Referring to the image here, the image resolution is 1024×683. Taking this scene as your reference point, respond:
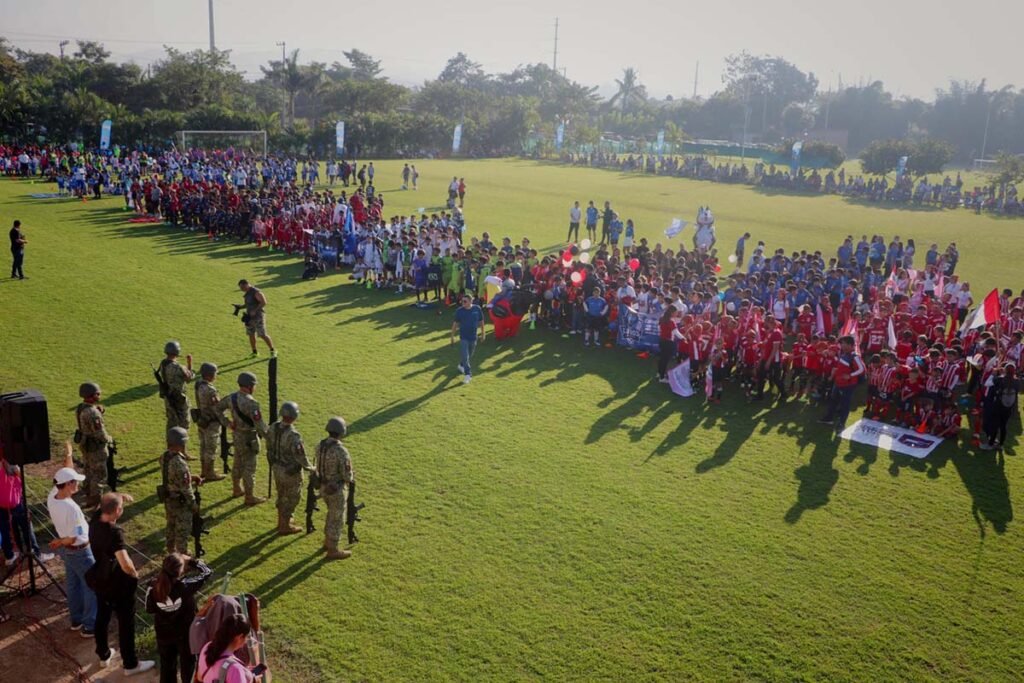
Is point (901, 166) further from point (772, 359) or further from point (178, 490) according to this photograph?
point (178, 490)

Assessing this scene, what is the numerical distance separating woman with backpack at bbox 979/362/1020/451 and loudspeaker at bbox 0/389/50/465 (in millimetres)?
13335

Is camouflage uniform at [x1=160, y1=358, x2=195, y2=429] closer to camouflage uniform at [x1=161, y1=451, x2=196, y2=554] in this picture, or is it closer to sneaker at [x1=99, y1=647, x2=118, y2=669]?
camouflage uniform at [x1=161, y1=451, x2=196, y2=554]

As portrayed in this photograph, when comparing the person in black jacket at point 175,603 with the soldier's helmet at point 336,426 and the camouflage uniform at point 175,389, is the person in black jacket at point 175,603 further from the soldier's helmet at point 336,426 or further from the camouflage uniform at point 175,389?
the camouflage uniform at point 175,389

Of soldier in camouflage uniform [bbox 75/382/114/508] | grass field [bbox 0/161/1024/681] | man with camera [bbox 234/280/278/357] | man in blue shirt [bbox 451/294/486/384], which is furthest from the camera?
man with camera [bbox 234/280/278/357]

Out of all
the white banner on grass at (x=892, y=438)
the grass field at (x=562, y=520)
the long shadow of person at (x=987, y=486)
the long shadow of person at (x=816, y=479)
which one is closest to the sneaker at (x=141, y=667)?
the grass field at (x=562, y=520)

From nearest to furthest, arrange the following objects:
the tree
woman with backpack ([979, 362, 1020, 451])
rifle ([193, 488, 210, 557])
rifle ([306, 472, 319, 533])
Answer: rifle ([193, 488, 210, 557]) < rifle ([306, 472, 319, 533]) < woman with backpack ([979, 362, 1020, 451]) < the tree

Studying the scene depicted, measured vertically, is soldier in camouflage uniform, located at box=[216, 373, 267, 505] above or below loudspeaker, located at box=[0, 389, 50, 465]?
below

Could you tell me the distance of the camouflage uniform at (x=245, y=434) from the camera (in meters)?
9.68

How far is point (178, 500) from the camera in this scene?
845 centimetres

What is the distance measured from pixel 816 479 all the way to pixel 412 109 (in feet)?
262

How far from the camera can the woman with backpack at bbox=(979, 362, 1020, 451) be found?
12.4 meters

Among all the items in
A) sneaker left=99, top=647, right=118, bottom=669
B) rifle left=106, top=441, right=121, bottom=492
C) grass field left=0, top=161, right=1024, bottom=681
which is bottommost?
sneaker left=99, top=647, right=118, bottom=669

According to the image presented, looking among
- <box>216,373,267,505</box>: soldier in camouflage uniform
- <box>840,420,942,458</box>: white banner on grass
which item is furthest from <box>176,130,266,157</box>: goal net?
<box>840,420,942,458</box>: white banner on grass

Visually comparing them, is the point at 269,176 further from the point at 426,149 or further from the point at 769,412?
the point at 769,412
